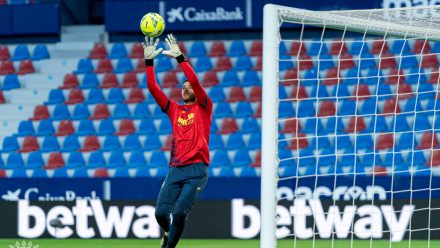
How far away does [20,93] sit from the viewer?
16297mm

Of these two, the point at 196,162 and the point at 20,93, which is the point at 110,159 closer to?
the point at 20,93

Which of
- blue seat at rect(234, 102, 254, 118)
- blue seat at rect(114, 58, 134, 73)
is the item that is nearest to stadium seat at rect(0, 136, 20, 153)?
blue seat at rect(114, 58, 134, 73)

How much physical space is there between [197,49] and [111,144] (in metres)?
2.22

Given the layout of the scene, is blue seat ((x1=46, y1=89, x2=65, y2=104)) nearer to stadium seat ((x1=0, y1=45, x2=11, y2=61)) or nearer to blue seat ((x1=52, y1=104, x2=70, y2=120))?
blue seat ((x1=52, y1=104, x2=70, y2=120))

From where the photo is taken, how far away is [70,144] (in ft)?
49.8

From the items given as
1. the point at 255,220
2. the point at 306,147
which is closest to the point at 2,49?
the point at 306,147

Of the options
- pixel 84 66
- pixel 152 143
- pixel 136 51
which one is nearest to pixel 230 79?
pixel 152 143

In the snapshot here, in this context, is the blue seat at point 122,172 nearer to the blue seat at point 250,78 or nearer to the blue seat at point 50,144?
the blue seat at point 50,144

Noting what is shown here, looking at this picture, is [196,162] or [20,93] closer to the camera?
[196,162]

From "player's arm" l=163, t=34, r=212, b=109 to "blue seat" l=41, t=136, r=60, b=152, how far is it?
7.89 meters

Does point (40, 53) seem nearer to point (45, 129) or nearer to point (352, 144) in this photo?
point (45, 129)

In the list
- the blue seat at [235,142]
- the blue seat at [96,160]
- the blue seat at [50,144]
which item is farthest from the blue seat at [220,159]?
the blue seat at [50,144]

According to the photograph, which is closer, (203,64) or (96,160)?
(96,160)

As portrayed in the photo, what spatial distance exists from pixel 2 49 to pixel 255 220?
716 centimetres
